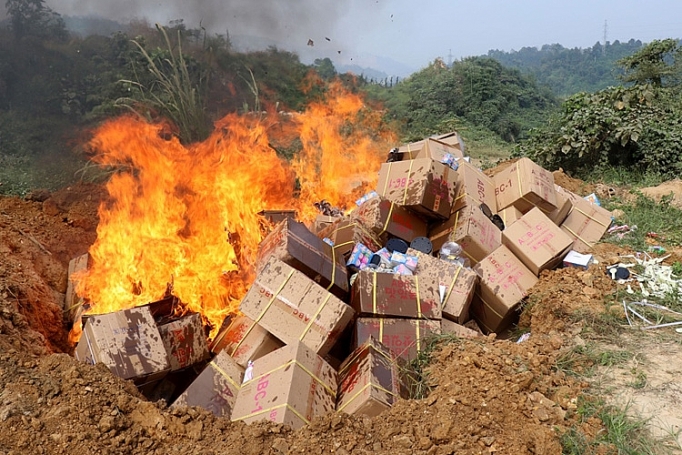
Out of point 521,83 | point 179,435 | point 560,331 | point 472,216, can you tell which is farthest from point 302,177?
point 521,83

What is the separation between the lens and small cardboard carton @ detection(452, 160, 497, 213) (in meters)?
4.98

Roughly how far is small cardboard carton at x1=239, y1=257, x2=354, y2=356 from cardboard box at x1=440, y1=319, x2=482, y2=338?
776 mm

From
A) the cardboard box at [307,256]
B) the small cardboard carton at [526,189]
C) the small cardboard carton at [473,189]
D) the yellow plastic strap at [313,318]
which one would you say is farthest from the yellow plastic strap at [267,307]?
the small cardboard carton at [526,189]

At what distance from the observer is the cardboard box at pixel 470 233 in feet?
15.3

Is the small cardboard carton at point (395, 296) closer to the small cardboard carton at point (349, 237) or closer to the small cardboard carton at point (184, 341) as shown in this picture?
the small cardboard carton at point (349, 237)

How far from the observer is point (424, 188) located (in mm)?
4691

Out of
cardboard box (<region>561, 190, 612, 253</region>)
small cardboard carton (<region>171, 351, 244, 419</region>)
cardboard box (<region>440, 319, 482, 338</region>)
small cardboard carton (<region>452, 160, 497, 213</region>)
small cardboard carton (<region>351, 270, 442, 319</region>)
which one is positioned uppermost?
small cardboard carton (<region>452, 160, 497, 213</region>)

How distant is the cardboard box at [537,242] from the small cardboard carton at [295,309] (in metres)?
1.92

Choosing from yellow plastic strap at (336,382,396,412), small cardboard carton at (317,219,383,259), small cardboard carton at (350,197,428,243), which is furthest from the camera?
small cardboard carton at (350,197,428,243)

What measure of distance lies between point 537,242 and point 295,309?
8.08ft

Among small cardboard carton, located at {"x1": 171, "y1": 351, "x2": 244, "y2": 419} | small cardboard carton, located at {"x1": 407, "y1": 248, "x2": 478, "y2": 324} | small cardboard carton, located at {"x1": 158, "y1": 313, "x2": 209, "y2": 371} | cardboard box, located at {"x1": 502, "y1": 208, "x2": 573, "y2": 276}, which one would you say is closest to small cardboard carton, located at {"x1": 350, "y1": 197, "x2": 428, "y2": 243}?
small cardboard carton, located at {"x1": 407, "y1": 248, "x2": 478, "y2": 324}

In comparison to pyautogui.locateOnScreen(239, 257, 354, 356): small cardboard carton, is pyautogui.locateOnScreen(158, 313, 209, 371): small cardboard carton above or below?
below

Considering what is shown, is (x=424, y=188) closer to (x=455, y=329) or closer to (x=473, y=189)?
(x=473, y=189)

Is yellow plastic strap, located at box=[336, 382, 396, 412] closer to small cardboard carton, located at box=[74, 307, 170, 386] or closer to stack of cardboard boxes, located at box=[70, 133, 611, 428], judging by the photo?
stack of cardboard boxes, located at box=[70, 133, 611, 428]
